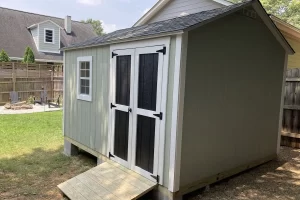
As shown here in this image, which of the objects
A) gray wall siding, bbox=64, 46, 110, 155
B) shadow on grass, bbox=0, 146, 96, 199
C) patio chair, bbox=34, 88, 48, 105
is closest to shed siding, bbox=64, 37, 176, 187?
gray wall siding, bbox=64, 46, 110, 155

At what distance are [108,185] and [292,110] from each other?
499 centimetres

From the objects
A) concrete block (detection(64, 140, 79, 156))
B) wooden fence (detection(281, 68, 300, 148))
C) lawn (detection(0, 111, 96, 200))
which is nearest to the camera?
lawn (detection(0, 111, 96, 200))

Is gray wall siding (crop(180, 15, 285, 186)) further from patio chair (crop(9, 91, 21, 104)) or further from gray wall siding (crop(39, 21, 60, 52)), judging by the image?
gray wall siding (crop(39, 21, 60, 52))

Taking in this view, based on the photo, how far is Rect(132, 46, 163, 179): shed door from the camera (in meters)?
3.34

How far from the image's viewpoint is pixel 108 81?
4.28m

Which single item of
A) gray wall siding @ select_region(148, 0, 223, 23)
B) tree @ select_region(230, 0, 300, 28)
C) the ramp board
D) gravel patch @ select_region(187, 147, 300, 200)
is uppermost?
tree @ select_region(230, 0, 300, 28)

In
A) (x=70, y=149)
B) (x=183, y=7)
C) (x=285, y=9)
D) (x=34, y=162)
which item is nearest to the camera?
(x=34, y=162)

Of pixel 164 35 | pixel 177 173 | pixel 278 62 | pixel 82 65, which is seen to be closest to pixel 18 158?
pixel 82 65

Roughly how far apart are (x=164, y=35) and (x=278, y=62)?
9.27 ft

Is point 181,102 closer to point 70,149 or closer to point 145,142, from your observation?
point 145,142

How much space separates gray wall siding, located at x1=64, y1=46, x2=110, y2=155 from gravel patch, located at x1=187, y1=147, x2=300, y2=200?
1989 mm

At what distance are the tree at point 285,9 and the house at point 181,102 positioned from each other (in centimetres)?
2117

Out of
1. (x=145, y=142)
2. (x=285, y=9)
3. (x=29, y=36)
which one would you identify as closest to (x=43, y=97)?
(x=29, y=36)

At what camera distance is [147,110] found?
3484 mm
